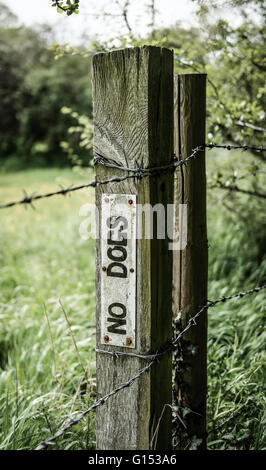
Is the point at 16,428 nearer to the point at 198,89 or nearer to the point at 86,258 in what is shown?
the point at 198,89

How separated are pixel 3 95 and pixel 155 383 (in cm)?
2317

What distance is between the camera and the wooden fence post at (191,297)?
1.83 m

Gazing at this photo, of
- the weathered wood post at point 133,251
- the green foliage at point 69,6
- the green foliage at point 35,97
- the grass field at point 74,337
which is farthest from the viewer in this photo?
the green foliage at point 35,97

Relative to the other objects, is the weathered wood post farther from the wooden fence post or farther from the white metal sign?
the wooden fence post

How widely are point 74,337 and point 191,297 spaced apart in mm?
1565

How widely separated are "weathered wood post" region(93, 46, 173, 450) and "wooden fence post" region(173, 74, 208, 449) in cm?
34

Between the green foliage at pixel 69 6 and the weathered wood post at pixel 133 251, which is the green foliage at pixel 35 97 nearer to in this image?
the green foliage at pixel 69 6

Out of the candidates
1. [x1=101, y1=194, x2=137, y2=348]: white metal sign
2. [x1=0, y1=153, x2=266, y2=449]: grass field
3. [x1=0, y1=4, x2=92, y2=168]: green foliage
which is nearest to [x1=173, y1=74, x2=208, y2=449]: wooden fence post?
[x1=0, y1=153, x2=266, y2=449]: grass field

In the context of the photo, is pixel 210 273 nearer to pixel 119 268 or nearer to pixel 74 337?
pixel 74 337

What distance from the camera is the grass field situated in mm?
2105

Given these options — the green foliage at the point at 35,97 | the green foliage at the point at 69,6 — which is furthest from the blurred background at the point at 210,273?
the green foliage at the point at 35,97

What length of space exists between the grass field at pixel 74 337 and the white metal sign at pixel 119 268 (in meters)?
0.53

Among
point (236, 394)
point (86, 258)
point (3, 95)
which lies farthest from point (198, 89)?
point (3, 95)

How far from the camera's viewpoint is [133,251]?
1417 mm
